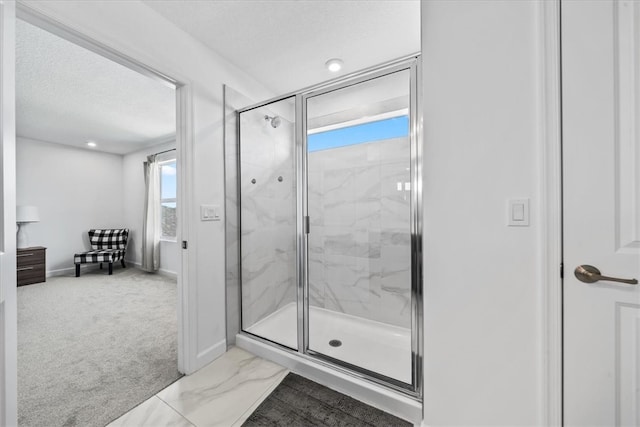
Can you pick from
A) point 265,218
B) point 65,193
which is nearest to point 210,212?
point 265,218

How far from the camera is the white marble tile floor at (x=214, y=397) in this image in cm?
138

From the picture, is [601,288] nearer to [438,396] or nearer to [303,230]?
[438,396]

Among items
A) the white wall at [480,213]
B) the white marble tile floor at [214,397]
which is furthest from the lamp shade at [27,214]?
the white wall at [480,213]

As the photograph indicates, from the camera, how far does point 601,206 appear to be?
0.90 meters

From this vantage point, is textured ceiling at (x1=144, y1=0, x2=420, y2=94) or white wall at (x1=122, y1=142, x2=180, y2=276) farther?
white wall at (x1=122, y1=142, x2=180, y2=276)

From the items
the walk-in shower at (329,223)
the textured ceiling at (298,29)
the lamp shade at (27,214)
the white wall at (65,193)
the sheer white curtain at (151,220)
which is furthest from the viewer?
the sheer white curtain at (151,220)

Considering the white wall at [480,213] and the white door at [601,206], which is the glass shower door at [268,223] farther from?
the white door at [601,206]

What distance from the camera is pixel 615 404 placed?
35.7 inches

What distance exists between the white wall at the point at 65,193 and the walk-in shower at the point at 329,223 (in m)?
4.77

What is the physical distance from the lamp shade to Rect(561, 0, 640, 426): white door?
21.0 feet

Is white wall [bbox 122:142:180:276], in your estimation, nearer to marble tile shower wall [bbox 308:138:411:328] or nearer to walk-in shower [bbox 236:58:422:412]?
walk-in shower [bbox 236:58:422:412]

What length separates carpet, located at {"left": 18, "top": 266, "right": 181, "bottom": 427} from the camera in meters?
1.48

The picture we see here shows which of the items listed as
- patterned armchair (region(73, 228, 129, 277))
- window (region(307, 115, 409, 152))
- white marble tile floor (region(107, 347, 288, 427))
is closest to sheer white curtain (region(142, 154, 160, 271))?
patterned armchair (region(73, 228, 129, 277))

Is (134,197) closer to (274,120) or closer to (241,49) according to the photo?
(274,120)
